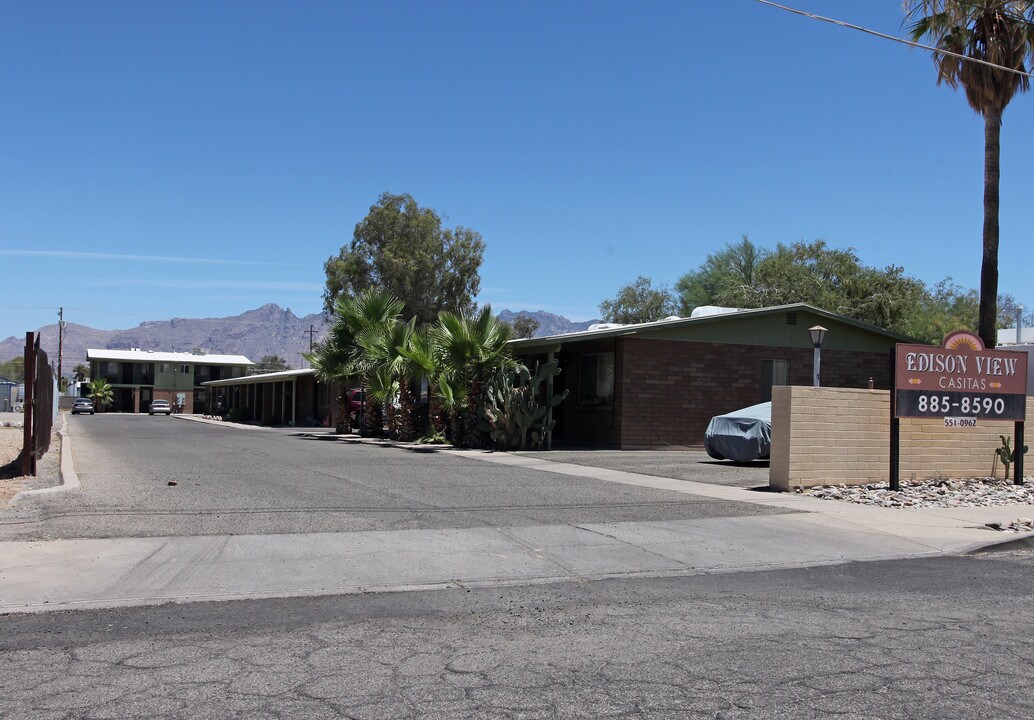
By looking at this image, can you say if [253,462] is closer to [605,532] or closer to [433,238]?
[605,532]

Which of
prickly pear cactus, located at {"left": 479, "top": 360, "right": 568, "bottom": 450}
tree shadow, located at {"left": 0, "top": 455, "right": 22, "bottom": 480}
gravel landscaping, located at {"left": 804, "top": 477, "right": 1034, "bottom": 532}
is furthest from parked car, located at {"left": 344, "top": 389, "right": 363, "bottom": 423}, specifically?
gravel landscaping, located at {"left": 804, "top": 477, "right": 1034, "bottom": 532}

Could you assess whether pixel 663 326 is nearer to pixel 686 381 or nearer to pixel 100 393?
pixel 686 381

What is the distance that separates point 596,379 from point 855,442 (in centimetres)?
1125

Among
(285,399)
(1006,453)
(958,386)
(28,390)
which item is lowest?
(285,399)

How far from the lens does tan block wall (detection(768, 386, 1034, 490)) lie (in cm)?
1459

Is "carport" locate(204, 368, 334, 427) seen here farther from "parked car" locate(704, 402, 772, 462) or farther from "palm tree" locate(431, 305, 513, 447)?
"parked car" locate(704, 402, 772, 462)

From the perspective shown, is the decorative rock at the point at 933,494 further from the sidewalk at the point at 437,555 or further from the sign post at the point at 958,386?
the sidewalk at the point at 437,555

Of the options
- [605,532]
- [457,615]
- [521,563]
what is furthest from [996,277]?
[457,615]

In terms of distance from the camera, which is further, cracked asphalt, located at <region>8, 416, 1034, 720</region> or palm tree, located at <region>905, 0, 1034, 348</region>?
palm tree, located at <region>905, 0, 1034, 348</region>

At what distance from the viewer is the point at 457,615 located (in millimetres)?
6859

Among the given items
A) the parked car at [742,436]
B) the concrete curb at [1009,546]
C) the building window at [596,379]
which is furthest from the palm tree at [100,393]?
the concrete curb at [1009,546]

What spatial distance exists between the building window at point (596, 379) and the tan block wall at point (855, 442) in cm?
986

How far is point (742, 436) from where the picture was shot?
19.6 metres

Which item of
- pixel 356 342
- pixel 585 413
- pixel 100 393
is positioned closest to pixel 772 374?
pixel 585 413
